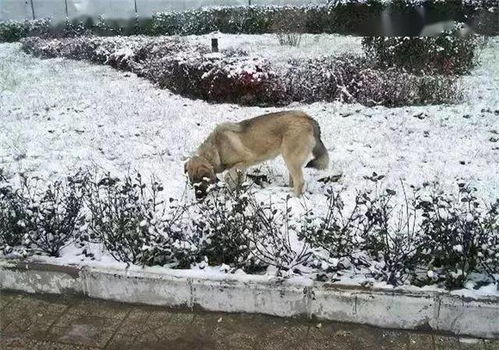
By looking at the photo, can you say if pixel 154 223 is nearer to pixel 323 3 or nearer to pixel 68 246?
pixel 68 246

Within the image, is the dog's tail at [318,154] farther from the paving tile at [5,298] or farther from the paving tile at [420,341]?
the paving tile at [5,298]

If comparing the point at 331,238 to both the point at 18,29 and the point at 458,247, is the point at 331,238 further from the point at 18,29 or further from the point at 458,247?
the point at 18,29

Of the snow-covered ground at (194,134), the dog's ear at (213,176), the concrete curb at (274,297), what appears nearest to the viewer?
the concrete curb at (274,297)

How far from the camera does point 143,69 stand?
520 inches

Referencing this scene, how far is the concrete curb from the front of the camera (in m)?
3.73

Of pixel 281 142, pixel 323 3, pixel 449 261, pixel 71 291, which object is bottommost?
pixel 71 291

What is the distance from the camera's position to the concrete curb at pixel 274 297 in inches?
147

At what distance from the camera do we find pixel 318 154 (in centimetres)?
610

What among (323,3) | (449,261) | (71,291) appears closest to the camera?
(449,261)

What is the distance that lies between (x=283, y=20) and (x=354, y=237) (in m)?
15.9

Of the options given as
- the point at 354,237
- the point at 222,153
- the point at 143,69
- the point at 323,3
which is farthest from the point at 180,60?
the point at 323,3

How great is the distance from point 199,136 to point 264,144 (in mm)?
2508

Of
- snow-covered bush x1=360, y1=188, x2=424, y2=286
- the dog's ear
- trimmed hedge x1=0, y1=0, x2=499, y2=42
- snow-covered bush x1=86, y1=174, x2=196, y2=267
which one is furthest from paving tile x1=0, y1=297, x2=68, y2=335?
trimmed hedge x1=0, y1=0, x2=499, y2=42

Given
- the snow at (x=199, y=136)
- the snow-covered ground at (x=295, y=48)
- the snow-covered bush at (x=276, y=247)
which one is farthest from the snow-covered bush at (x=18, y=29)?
the snow-covered bush at (x=276, y=247)
